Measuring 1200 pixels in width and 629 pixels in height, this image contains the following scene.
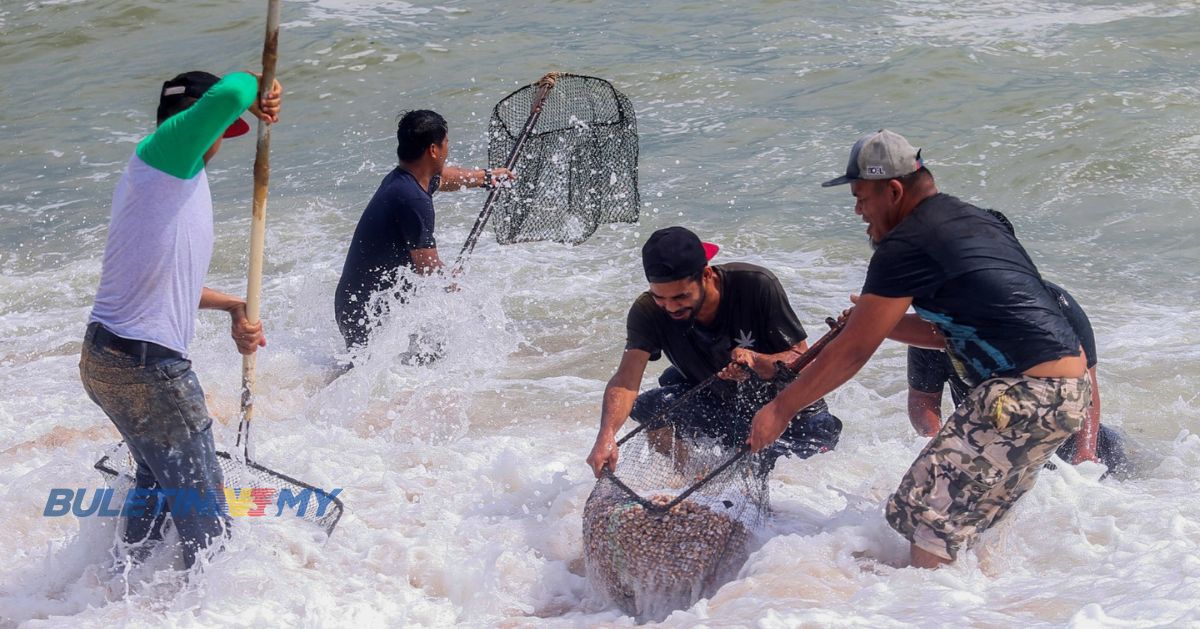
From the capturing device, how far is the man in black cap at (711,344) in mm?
4223

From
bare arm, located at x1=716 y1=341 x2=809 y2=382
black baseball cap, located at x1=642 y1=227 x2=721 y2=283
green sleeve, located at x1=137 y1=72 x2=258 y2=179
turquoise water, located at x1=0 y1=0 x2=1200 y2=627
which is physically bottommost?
turquoise water, located at x1=0 y1=0 x2=1200 y2=627

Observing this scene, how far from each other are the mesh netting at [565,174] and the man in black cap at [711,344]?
257 centimetres

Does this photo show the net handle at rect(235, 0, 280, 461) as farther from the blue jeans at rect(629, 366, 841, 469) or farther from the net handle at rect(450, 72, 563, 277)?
the net handle at rect(450, 72, 563, 277)

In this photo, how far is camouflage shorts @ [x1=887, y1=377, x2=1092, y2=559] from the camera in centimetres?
366

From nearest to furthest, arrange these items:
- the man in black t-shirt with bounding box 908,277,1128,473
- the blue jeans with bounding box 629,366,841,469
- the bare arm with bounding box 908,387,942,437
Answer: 1. the blue jeans with bounding box 629,366,841,469
2. the man in black t-shirt with bounding box 908,277,1128,473
3. the bare arm with bounding box 908,387,942,437

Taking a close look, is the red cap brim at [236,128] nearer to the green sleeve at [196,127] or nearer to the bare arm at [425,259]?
the green sleeve at [196,127]

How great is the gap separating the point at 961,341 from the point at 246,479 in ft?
8.85

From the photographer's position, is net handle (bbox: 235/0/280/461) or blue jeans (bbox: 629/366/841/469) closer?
net handle (bbox: 235/0/280/461)

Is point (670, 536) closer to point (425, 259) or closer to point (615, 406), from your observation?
point (615, 406)

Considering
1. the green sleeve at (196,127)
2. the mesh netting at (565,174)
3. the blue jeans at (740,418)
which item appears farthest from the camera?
the mesh netting at (565,174)

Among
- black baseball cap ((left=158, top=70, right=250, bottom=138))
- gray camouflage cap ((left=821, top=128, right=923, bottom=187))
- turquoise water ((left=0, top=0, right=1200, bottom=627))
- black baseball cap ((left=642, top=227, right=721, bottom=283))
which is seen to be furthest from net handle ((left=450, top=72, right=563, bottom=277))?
gray camouflage cap ((left=821, top=128, right=923, bottom=187))

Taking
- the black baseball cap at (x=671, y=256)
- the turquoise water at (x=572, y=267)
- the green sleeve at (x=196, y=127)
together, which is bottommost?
the turquoise water at (x=572, y=267)

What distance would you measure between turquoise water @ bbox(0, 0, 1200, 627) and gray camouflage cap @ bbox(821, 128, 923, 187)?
1366 millimetres

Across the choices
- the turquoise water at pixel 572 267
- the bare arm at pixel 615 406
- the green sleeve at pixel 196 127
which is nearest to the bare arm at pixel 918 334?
the turquoise water at pixel 572 267
